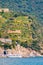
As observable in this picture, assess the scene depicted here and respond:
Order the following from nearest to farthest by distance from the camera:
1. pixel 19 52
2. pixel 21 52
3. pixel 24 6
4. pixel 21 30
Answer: pixel 19 52 → pixel 21 52 → pixel 21 30 → pixel 24 6

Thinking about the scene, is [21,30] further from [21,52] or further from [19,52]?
[19,52]

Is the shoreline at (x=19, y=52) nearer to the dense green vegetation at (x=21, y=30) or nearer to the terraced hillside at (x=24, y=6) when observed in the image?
the dense green vegetation at (x=21, y=30)

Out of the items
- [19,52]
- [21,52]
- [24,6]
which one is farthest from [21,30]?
[24,6]

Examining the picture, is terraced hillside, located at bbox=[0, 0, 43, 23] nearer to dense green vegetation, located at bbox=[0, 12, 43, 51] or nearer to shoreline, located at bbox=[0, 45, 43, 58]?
dense green vegetation, located at bbox=[0, 12, 43, 51]

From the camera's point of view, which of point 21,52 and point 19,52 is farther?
point 21,52

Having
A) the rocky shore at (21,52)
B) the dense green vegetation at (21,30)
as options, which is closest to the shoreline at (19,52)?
the rocky shore at (21,52)

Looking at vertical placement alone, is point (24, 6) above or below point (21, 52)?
below

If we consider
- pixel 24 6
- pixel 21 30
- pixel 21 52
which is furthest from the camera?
pixel 24 6

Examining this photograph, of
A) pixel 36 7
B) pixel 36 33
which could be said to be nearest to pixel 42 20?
pixel 36 7
